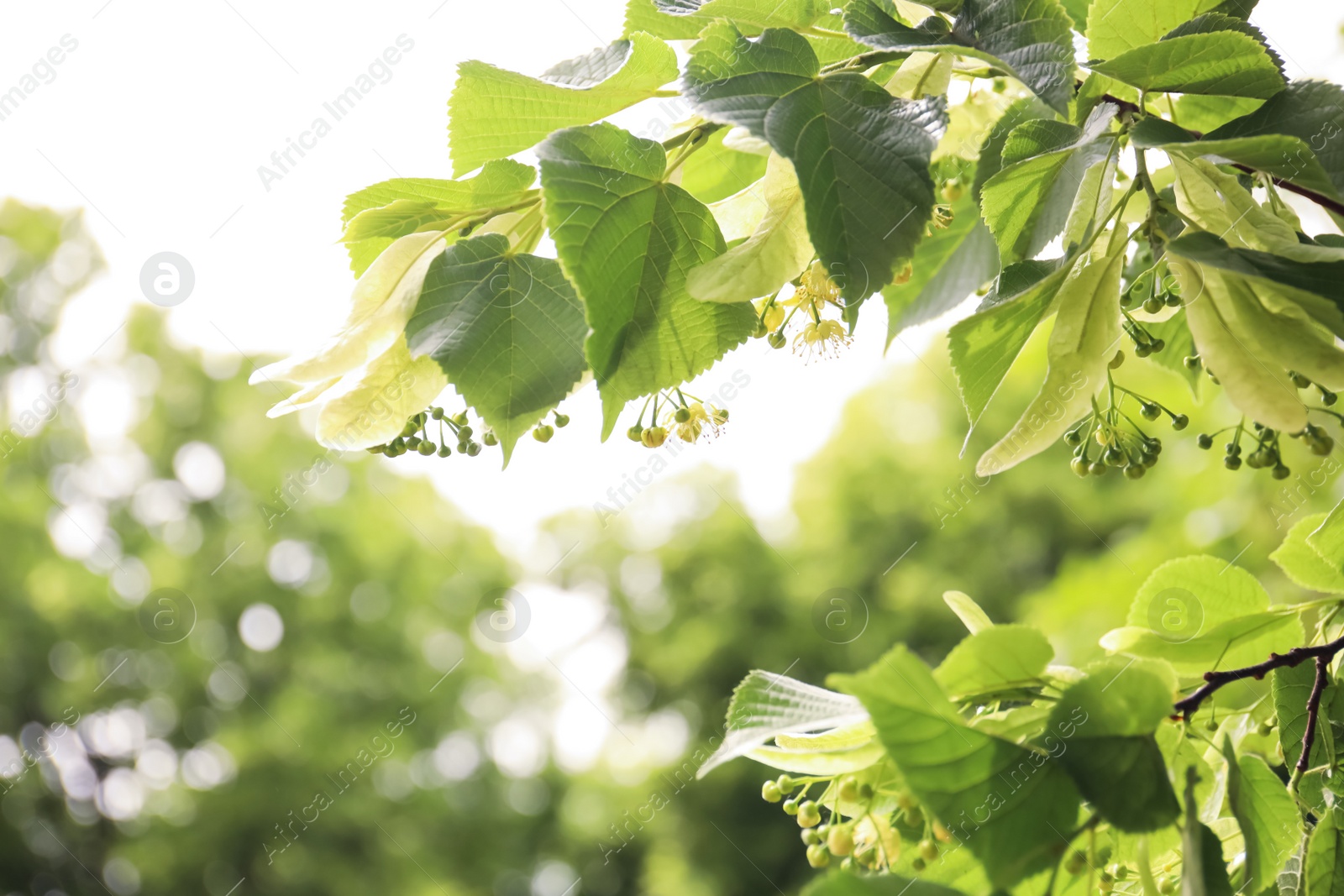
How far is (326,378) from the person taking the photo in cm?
68

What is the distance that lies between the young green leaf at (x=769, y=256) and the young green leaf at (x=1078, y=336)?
0.17 meters

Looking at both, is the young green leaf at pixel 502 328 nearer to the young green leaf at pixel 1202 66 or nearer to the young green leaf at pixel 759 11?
the young green leaf at pixel 759 11

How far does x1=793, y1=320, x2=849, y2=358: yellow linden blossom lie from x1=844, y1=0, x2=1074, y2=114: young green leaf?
0.81 feet

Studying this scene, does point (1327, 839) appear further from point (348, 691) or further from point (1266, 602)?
point (348, 691)

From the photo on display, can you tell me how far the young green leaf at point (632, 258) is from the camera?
60 cm

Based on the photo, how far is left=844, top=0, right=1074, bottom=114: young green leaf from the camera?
547mm

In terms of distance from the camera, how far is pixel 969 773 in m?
0.54

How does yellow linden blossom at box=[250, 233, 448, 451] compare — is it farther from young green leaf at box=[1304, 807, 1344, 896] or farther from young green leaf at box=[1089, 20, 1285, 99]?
young green leaf at box=[1304, 807, 1344, 896]

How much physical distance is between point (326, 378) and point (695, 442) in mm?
281

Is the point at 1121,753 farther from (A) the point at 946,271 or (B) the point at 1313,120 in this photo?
(A) the point at 946,271

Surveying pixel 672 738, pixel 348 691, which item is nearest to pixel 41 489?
pixel 348 691

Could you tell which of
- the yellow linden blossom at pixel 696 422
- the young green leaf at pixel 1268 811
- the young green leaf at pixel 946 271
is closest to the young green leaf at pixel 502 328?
the yellow linden blossom at pixel 696 422

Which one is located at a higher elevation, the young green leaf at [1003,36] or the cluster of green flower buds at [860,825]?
the young green leaf at [1003,36]
